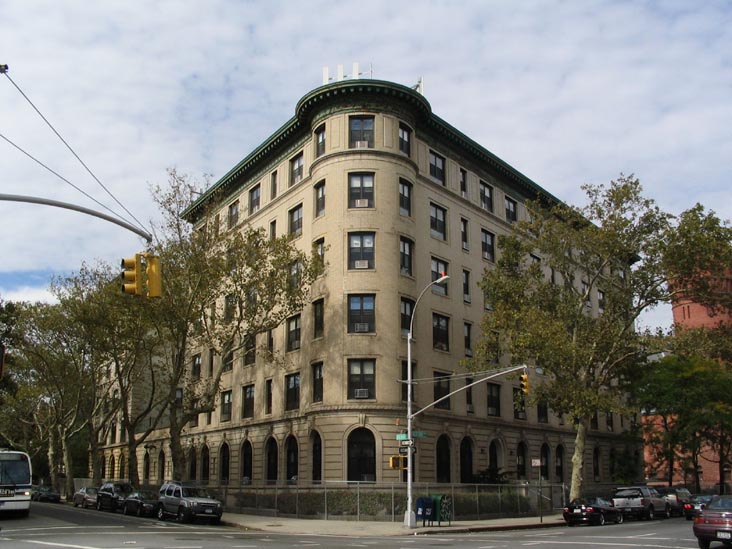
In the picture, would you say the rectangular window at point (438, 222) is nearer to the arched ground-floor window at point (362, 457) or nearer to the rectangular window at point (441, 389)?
the rectangular window at point (441, 389)

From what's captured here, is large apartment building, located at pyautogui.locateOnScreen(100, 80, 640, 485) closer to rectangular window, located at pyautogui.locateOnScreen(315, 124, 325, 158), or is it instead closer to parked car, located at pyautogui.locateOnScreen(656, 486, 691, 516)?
rectangular window, located at pyautogui.locateOnScreen(315, 124, 325, 158)

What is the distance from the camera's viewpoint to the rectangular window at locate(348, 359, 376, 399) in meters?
39.6

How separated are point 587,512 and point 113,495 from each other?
26.0m

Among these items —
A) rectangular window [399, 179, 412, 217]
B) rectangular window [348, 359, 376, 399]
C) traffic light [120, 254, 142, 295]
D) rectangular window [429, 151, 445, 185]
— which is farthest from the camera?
rectangular window [429, 151, 445, 185]

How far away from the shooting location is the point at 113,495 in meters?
42.5

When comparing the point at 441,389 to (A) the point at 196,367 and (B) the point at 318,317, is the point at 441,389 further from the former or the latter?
(A) the point at 196,367

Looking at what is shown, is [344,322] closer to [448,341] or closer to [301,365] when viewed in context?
[301,365]

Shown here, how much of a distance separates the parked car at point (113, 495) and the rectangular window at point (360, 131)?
2314 cm

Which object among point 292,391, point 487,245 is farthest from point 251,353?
point 487,245

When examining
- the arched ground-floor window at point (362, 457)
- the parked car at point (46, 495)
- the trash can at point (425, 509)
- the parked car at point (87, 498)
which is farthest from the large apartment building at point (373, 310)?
the parked car at point (46, 495)

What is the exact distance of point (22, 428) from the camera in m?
76.8

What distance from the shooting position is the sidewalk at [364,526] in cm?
2944

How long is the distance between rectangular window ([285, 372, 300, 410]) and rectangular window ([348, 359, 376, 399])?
5.10m

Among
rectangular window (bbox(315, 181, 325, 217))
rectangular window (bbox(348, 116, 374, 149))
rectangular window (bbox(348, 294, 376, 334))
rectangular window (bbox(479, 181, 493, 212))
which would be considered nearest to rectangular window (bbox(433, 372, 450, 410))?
rectangular window (bbox(348, 294, 376, 334))
